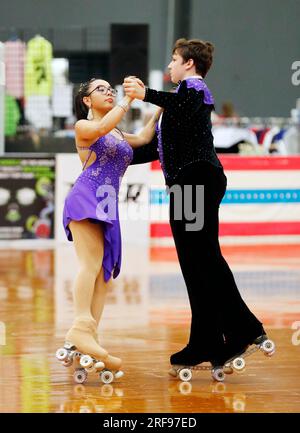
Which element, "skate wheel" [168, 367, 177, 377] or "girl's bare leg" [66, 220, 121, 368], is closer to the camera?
"girl's bare leg" [66, 220, 121, 368]

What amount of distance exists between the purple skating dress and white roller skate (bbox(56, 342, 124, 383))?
45 centimetres

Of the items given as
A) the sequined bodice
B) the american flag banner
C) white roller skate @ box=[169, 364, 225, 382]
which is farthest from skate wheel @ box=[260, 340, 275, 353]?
the american flag banner

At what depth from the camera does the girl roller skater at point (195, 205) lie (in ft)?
19.4

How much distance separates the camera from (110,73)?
13.9 m

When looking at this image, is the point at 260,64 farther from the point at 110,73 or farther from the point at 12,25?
the point at 110,73

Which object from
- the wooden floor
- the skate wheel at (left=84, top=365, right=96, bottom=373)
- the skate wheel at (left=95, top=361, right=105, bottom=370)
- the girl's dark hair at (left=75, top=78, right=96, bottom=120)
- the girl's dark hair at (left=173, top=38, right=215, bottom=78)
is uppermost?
the girl's dark hair at (left=173, top=38, right=215, bottom=78)

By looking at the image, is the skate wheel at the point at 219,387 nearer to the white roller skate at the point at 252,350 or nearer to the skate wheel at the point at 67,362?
the white roller skate at the point at 252,350

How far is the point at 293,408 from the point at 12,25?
58.6 feet

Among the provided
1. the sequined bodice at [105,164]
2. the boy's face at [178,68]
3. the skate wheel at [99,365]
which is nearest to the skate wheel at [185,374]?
the skate wheel at [99,365]

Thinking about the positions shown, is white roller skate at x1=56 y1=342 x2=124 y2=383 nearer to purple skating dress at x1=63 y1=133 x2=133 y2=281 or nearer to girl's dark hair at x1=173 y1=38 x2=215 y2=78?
purple skating dress at x1=63 y1=133 x2=133 y2=281

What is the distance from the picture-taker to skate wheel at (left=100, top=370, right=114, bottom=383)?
6004 millimetres

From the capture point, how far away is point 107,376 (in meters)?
6.01

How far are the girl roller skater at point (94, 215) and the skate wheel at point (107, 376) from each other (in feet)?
0.10

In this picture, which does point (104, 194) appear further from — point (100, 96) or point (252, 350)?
point (252, 350)
